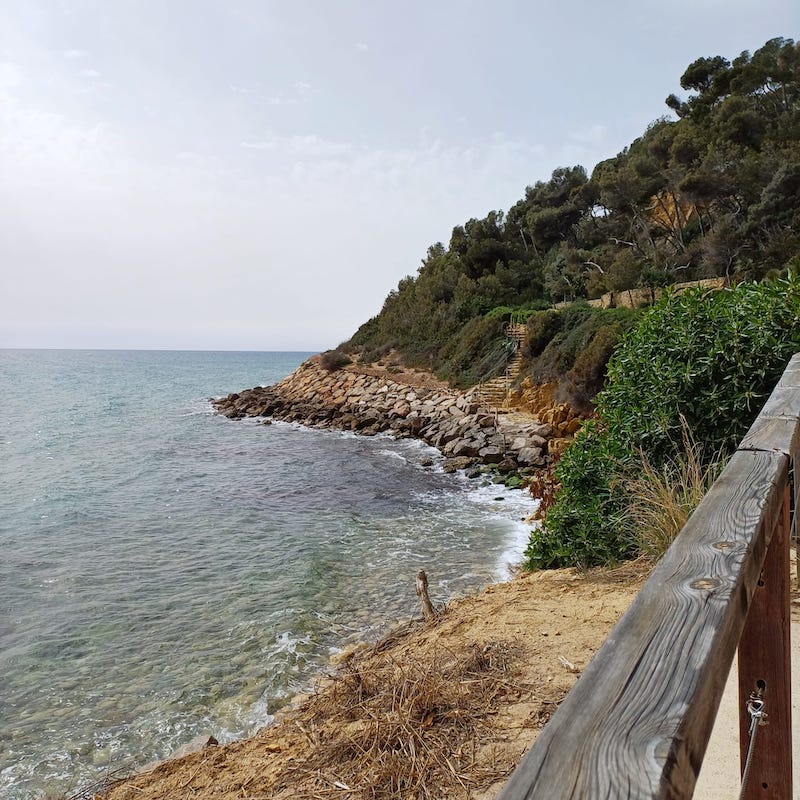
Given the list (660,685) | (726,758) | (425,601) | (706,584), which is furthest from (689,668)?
(425,601)

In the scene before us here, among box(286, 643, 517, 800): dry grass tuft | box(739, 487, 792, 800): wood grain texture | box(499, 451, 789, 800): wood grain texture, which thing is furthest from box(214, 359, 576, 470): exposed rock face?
box(499, 451, 789, 800): wood grain texture

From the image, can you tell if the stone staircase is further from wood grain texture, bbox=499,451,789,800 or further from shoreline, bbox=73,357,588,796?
wood grain texture, bbox=499,451,789,800

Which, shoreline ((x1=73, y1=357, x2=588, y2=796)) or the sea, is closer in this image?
the sea

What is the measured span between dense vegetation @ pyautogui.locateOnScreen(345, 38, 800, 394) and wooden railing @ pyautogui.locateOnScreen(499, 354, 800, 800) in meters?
17.3

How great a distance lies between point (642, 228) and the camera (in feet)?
101

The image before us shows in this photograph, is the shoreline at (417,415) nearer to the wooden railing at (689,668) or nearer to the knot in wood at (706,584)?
the wooden railing at (689,668)

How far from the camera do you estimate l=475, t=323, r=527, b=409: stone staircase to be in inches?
878

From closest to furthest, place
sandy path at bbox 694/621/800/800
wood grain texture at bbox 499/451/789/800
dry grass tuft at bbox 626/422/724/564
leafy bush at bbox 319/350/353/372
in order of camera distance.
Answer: wood grain texture at bbox 499/451/789/800 → sandy path at bbox 694/621/800/800 → dry grass tuft at bbox 626/422/724/564 → leafy bush at bbox 319/350/353/372

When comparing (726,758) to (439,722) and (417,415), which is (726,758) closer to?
(439,722)

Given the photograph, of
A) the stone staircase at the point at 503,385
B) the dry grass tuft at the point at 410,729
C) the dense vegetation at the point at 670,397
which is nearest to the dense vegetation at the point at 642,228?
the stone staircase at the point at 503,385

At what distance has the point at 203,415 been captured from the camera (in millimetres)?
31125

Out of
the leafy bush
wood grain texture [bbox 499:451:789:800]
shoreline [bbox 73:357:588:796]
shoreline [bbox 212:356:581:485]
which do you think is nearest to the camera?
wood grain texture [bbox 499:451:789:800]

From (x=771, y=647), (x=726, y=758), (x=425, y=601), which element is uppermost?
(x=771, y=647)

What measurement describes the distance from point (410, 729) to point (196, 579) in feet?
20.7
